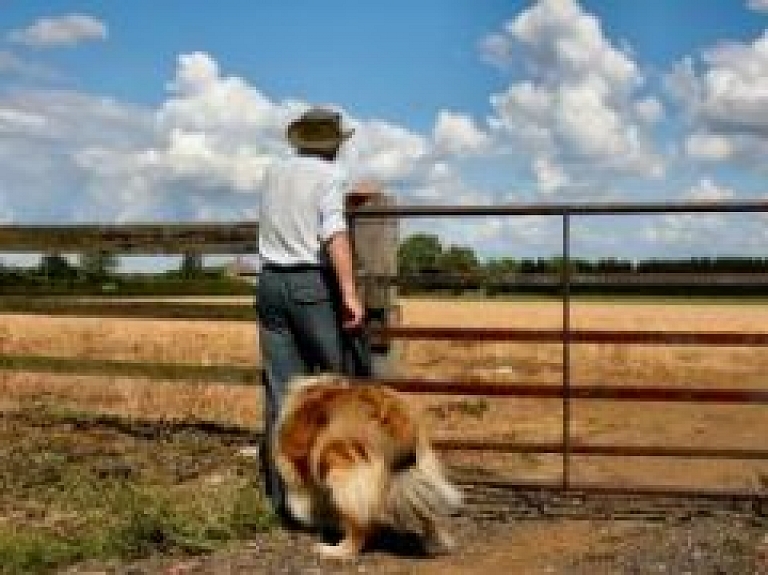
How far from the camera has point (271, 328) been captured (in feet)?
25.8

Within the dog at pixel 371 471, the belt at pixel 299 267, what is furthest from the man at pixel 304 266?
the dog at pixel 371 471

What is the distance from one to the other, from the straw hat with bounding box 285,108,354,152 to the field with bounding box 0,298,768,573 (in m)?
1.89

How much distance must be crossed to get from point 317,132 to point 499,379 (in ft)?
30.4

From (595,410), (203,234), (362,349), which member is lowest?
(595,410)

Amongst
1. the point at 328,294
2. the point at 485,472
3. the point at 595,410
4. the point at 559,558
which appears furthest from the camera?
the point at 595,410

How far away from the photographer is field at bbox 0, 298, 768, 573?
880 centimetres

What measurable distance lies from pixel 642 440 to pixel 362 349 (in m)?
3.80

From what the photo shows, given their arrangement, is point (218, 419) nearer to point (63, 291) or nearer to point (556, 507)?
point (63, 291)

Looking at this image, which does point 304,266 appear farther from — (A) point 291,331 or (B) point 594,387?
(B) point 594,387

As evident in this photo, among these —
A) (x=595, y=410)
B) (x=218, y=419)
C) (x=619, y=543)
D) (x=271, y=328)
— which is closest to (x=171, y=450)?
(x=218, y=419)

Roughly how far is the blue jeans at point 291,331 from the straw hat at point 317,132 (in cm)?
68

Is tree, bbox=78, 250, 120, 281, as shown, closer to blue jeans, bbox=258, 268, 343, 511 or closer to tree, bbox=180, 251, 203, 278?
tree, bbox=180, 251, 203, 278

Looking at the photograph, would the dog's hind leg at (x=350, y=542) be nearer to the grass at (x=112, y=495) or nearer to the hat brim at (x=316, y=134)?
the grass at (x=112, y=495)

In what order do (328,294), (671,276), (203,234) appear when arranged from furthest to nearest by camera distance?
(203,234)
(671,276)
(328,294)
